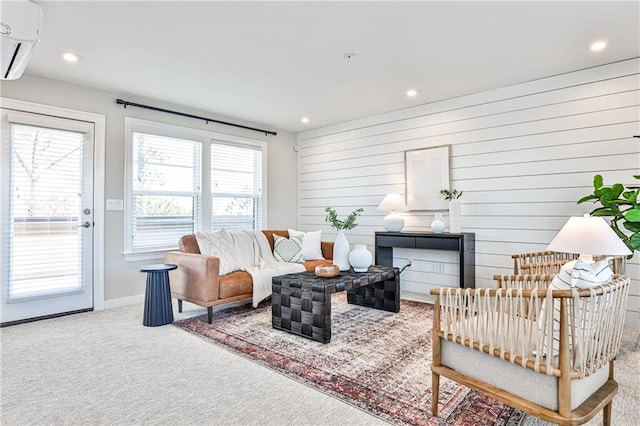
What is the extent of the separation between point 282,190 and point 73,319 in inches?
135

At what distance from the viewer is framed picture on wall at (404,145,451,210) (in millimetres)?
4477

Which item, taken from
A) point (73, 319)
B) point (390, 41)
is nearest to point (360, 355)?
point (390, 41)

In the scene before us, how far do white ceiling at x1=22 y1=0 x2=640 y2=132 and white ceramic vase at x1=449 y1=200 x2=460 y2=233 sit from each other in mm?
1327

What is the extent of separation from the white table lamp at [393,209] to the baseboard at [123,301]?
3167 mm

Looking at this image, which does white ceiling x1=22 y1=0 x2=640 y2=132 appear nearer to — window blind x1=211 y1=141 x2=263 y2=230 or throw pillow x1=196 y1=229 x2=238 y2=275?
window blind x1=211 y1=141 x2=263 y2=230

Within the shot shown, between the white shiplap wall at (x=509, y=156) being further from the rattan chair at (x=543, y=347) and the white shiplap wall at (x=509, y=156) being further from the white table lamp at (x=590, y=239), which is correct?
the rattan chair at (x=543, y=347)

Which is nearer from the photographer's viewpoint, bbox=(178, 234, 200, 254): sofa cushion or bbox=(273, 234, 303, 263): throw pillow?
bbox=(178, 234, 200, 254): sofa cushion

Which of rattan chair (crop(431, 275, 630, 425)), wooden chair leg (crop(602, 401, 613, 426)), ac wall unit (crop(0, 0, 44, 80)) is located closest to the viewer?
rattan chair (crop(431, 275, 630, 425))

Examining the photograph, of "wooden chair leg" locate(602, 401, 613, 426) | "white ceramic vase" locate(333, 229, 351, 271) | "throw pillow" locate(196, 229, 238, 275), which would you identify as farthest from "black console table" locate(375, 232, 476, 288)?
"wooden chair leg" locate(602, 401, 613, 426)

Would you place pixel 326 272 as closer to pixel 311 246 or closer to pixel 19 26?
pixel 311 246

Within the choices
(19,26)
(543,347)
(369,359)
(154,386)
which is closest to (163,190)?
(19,26)

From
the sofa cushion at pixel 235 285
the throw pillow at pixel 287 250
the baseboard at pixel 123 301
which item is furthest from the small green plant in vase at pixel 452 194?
the baseboard at pixel 123 301

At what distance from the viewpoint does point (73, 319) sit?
3574 millimetres

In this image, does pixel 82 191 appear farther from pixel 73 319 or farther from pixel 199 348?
pixel 199 348
